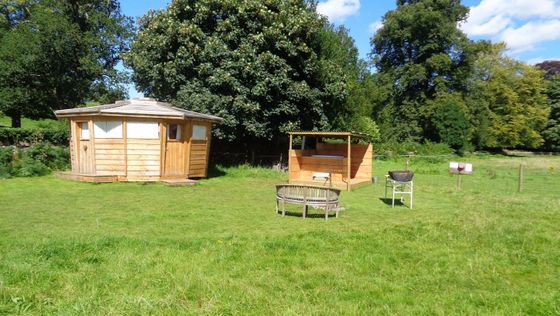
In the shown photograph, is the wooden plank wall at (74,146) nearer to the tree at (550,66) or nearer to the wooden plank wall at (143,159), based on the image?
the wooden plank wall at (143,159)

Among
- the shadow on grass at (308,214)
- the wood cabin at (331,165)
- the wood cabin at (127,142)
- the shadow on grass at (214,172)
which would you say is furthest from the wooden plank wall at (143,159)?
the shadow on grass at (308,214)

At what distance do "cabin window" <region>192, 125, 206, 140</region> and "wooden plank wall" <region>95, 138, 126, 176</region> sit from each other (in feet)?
9.60

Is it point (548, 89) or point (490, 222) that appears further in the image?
point (548, 89)

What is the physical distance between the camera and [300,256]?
6430 millimetres

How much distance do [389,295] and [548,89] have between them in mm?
61839

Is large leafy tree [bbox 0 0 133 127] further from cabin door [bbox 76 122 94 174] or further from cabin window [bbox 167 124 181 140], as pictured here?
cabin window [bbox 167 124 181 140]

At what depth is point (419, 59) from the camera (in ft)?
155

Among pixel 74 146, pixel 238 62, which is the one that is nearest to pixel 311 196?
pixel 74 146

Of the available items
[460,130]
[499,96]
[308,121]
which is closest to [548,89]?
[499,96]

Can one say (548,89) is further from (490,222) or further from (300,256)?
(300,256)

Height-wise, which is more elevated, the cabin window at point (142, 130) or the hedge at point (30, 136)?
the cabin window at point (142, 130)

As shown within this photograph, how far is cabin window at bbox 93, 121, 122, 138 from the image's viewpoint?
16.5 metres

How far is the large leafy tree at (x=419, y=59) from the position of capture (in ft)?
143

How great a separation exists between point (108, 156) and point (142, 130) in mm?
1615
